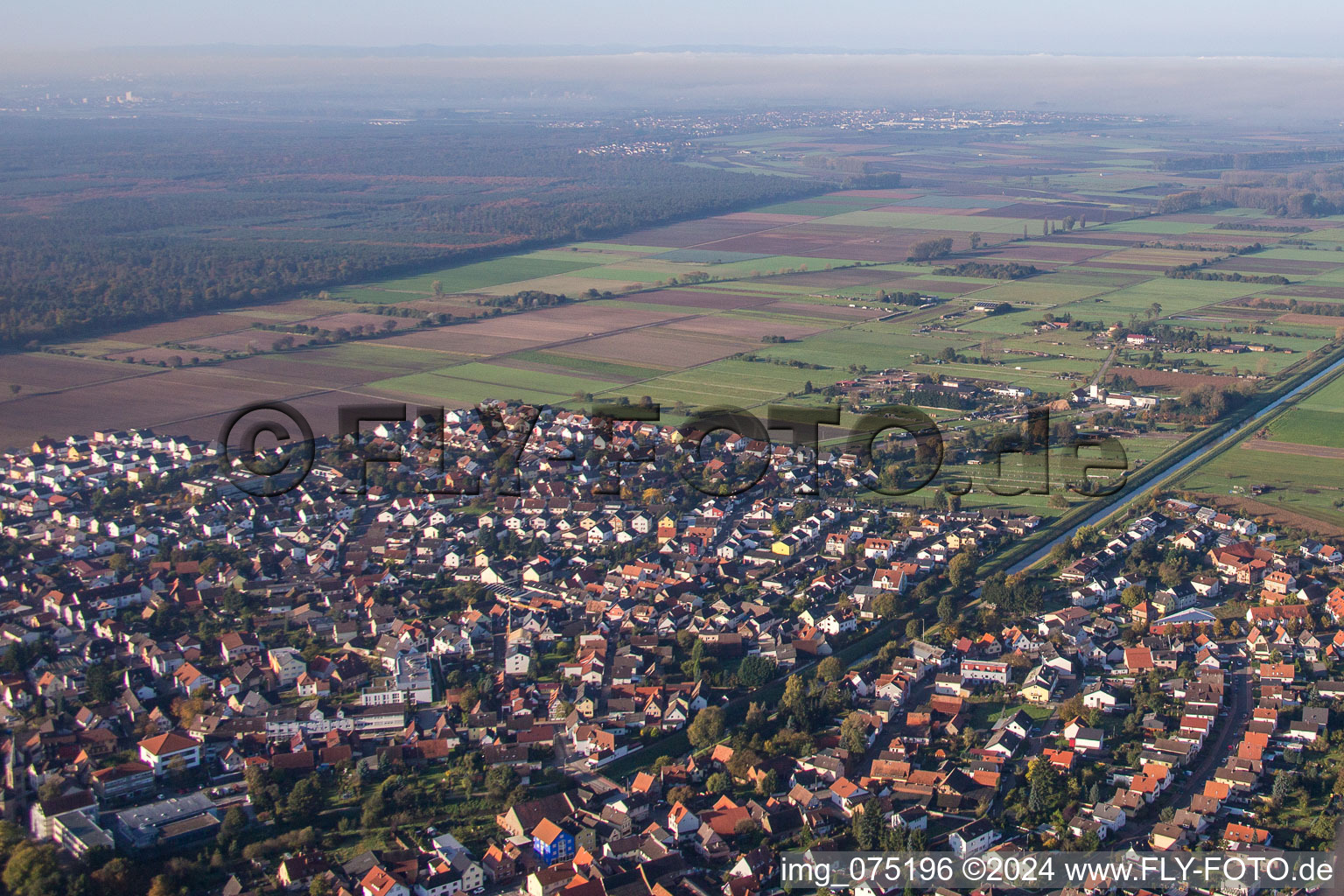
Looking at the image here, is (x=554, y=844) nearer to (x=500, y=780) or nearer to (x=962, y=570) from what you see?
(x=500, y=780)

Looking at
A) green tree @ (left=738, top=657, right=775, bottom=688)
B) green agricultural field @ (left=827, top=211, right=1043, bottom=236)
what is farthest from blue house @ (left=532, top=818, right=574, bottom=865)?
green agricultural field @ (left=827, top=211, right=1043, bottom=236)

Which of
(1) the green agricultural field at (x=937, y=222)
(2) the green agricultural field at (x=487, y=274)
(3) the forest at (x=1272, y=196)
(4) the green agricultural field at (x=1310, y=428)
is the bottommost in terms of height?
(4) the green agricultural field at (x=1310, y=428)

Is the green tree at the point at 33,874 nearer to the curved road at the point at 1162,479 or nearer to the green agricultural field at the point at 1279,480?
the curved road at the point at 1162,479

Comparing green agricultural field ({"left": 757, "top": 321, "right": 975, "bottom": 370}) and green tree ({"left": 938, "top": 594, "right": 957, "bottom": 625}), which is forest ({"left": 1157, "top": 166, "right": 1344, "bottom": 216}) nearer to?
green agricultural field ({"left": 757, "top": 321, "right": 975, "bottom": 370})

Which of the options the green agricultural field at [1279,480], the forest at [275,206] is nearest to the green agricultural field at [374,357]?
the forest at [275,206]

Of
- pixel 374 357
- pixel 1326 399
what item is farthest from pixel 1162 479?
pixel 374 357

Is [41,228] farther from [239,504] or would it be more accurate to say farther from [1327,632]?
[1327,632]
